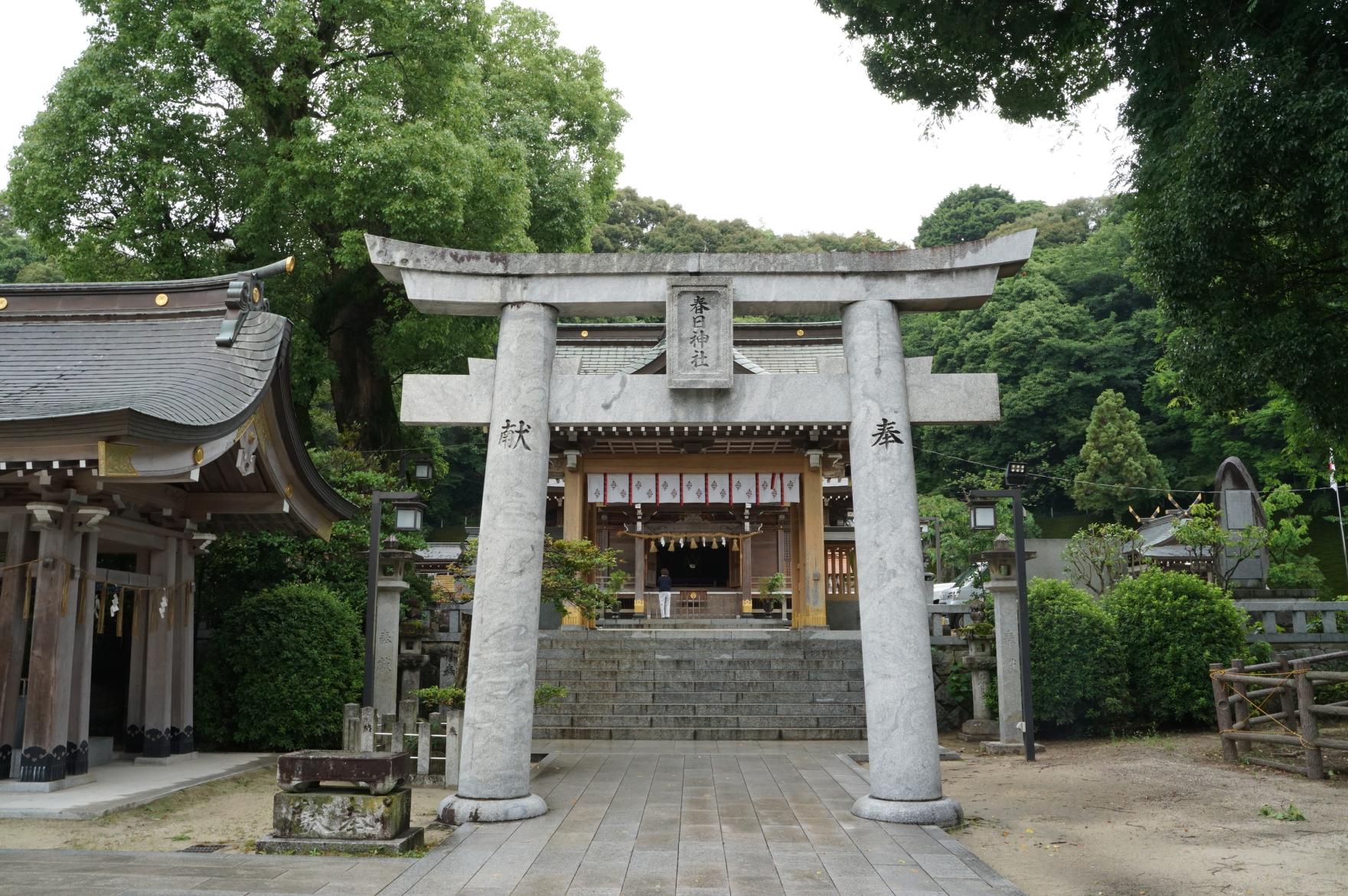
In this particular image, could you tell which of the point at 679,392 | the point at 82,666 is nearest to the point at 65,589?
the point at 82,666

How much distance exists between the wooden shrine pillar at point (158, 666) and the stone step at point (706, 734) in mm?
5068

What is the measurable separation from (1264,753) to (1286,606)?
5193 millimetres

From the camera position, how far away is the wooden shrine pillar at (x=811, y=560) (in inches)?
730

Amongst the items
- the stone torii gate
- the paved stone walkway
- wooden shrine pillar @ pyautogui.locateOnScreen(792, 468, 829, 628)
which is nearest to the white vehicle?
wooden shrine pillar @ pyautogui.locateOnScreen(792, 468, 829, 628)

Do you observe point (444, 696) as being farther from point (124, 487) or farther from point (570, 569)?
point (124, 487)

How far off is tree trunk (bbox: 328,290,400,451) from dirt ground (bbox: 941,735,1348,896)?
1329 centimetres

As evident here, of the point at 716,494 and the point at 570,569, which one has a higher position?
the point at 716,494

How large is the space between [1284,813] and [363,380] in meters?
17.3

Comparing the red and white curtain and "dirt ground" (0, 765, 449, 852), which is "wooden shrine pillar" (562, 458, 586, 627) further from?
"dirt ground" (0, 765, 449, 852)

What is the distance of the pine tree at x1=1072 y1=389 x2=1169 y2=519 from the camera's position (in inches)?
1432

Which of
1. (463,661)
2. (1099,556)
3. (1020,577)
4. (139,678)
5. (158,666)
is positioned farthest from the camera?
(1099,556)

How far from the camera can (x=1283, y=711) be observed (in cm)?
1059

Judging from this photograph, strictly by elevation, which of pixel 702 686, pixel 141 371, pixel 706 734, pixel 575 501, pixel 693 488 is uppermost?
pixel 141 371

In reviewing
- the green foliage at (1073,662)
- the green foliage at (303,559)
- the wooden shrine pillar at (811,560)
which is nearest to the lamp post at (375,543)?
the green foliage at (303,559)
